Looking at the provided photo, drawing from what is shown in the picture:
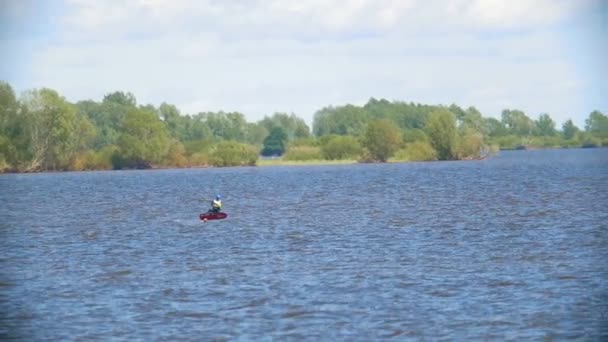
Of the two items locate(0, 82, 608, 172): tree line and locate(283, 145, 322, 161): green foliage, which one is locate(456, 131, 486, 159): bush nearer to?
locate(0, 82, 608, 172): tree line

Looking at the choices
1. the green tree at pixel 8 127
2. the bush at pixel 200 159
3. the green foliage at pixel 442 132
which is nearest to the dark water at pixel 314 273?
the green tree at pixel 8 127

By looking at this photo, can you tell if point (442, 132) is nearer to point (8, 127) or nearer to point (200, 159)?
point (200, 159)

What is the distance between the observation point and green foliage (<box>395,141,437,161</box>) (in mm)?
174625

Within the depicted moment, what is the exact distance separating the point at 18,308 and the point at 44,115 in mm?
121681

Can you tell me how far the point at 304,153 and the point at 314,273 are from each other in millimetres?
162966

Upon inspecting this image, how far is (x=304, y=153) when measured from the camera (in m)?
195

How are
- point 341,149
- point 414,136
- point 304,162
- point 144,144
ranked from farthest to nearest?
1. point 304,162
2. point 341,149
3. point 414,136
4. point 144,144

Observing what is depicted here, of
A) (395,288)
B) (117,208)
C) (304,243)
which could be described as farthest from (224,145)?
(395,288)

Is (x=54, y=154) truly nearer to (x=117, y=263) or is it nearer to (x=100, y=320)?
(x=117, y=263)

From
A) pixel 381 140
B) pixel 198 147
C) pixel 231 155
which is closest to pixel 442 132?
pixel 381 140

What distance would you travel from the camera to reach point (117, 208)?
67562mm

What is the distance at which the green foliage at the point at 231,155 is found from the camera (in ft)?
593

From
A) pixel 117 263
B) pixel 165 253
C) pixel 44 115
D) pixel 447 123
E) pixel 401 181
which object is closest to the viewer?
pixel 117 263

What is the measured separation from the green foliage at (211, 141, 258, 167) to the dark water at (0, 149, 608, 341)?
11749 cm
